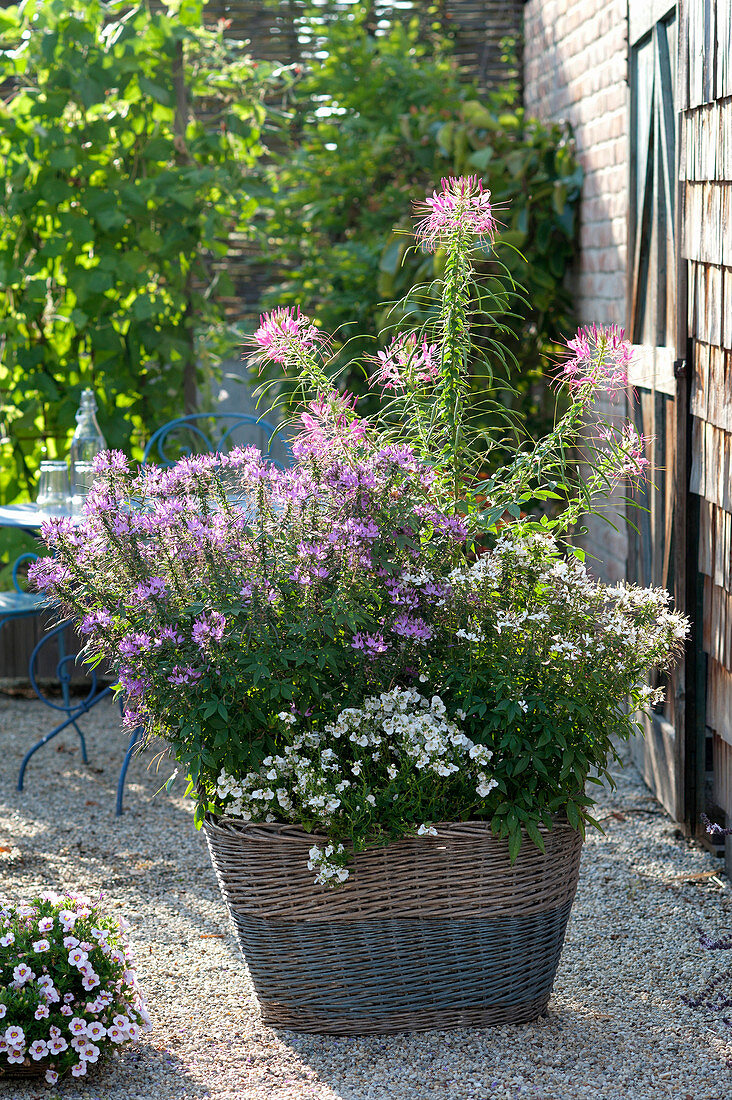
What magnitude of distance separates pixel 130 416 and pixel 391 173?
197 centimetres

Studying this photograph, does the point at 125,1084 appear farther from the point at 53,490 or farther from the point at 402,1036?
the point at 53,490

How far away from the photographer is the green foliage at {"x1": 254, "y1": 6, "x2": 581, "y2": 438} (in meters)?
4.56

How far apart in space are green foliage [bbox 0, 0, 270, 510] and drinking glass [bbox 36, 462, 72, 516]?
89cm

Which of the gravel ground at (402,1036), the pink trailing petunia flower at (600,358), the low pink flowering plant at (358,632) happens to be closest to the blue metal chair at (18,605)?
the gravel ground at (402,1036)

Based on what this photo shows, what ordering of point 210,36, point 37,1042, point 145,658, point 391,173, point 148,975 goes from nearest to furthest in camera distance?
1. point 37,1042
2. point 145,658
3. point 148,975
4. point 210,36
5. point 391,173

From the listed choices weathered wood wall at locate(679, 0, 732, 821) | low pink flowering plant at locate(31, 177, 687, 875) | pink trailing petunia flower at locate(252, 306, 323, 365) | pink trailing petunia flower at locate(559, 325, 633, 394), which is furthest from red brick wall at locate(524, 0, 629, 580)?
pink trailing petunia flower at locate(252, 306, 323, 365)

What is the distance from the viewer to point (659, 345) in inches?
127

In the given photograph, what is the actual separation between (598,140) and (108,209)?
73.3 inches

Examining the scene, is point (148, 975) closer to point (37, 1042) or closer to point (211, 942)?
point (211, 942)

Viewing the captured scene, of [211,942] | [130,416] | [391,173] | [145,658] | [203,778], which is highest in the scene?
[391,173]

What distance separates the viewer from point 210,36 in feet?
14.8

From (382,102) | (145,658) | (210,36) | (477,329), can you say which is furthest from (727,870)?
(382,102)

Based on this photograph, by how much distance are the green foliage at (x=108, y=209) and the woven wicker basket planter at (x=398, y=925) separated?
2.72 meters

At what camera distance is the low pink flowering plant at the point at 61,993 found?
1921mm
